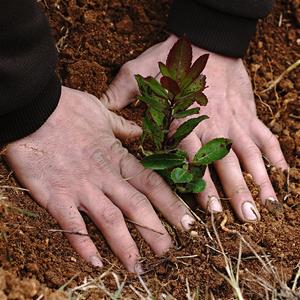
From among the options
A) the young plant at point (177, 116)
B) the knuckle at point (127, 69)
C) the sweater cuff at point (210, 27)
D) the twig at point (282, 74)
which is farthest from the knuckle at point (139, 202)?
the twig at point (282, 74)

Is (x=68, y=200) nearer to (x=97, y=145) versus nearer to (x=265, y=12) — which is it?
(x=97, y=145)

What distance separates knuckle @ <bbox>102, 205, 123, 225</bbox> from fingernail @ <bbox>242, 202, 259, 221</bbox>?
432 mm

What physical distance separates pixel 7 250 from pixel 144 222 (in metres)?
0.48

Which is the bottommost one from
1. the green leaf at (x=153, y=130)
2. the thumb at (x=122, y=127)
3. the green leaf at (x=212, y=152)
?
the thumb at (x=122, y=127)

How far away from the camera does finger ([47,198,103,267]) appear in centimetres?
223

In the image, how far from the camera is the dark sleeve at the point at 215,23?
2752mm

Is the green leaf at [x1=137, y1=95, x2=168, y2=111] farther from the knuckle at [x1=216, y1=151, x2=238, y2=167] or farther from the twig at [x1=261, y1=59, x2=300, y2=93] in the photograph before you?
the twig at [x1=261, y1=59, x2=300, y2=93]

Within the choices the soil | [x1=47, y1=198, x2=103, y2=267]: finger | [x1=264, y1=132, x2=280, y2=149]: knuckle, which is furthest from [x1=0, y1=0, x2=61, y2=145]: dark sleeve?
[x1=264, y1=132, x2=280, y2=149]: knuckle

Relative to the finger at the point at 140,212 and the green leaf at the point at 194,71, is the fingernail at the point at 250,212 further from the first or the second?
the green leaf at the point at 194,71

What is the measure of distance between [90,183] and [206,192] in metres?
0.40

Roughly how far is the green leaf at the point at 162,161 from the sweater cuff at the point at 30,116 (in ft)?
1.27

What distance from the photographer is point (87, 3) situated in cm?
287

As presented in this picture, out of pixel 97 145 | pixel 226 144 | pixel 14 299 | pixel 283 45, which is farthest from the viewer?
pixel 283 45

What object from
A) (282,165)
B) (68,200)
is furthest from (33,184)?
(282,165)
